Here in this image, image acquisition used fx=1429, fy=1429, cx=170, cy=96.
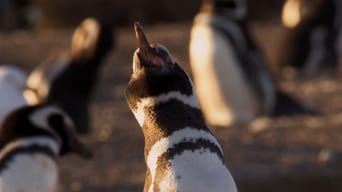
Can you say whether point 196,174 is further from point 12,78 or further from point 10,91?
point 12,78

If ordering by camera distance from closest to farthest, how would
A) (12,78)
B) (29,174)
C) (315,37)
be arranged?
(29,174) < (12,78) < (315,37)

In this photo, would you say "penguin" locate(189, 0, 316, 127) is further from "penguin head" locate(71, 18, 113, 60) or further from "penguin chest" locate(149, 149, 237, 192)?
"penguin chest" locate(149, 149, 237, 192)

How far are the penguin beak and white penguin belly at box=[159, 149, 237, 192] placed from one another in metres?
0.37

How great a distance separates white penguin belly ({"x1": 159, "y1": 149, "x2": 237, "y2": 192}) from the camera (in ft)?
17.5

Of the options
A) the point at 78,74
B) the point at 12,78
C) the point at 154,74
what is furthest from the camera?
the point at 78,74

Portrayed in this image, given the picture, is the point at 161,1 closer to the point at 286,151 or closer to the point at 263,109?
the point at 263,109

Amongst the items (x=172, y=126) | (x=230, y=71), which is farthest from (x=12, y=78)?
(x=172, y=126)

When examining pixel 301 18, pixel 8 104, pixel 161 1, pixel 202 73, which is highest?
pixel 161 1

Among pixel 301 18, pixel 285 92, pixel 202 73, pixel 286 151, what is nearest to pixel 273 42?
pixel 301 18

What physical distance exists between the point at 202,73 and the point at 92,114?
172 cm

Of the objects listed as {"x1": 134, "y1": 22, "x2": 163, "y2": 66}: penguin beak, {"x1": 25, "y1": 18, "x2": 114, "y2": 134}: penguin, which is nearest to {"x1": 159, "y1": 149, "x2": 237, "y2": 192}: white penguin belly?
{"x1": 134, "y1": 22, "x2": 163, "y2": 66}: penguin beak

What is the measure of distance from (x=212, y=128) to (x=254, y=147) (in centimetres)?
137

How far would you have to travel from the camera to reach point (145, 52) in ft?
17.8

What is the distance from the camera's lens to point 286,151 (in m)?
12.9
